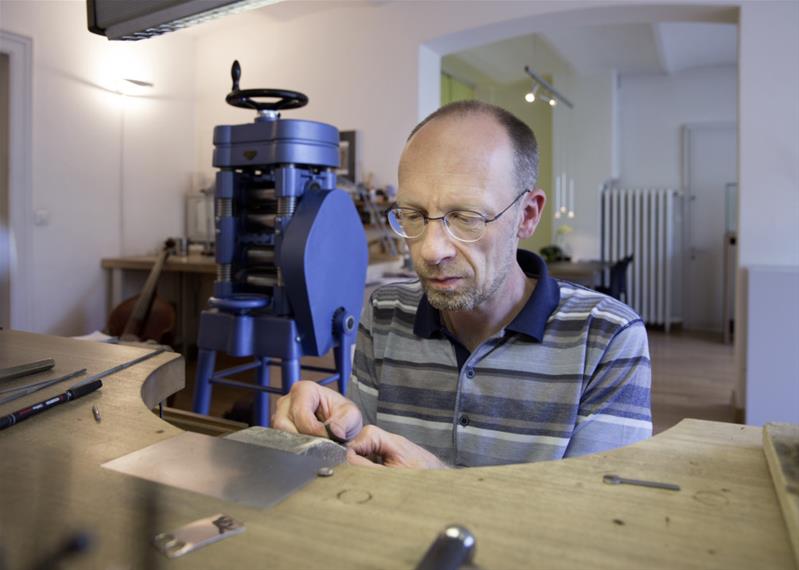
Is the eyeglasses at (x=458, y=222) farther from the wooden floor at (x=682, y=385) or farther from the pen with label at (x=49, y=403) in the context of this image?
the wooden floor at (x=682, y=385)

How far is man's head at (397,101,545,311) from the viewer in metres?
1.10

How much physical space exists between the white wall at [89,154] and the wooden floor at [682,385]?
109 centimetres

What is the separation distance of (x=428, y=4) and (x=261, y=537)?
4.58 meters

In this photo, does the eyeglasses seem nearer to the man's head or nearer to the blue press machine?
the man's head

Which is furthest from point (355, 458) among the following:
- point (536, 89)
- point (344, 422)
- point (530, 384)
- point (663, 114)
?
point (663, 114)

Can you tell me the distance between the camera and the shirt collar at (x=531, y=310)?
3.82 feet

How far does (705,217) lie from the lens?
293 inches

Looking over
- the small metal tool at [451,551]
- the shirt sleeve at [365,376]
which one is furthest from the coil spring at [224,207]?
the small metal tool at [451,551]

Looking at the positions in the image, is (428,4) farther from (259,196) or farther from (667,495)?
(667,495)

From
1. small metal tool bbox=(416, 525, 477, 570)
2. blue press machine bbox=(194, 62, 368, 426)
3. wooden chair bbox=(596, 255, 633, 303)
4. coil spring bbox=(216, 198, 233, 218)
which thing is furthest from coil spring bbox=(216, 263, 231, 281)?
wooden chair bbox=(596, 255, 633, 303)

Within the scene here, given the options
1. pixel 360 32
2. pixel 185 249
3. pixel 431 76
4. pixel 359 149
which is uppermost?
pixel 360 32

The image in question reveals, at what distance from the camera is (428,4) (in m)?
4.56

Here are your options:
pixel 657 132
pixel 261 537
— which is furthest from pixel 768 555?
pixel 657 132

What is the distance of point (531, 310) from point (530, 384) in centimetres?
13
